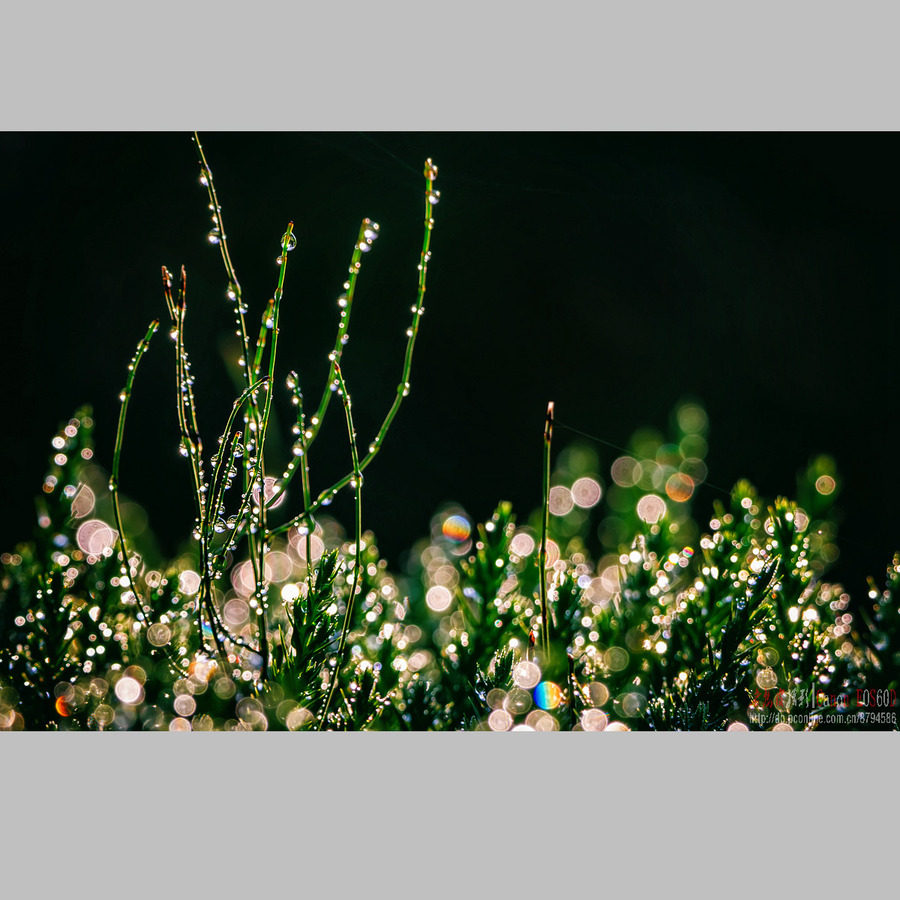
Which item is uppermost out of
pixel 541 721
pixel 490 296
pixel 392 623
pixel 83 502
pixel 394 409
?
pixel 490 296

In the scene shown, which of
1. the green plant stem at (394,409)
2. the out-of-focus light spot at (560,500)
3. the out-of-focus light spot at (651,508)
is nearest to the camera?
the green plant stem at (394,409)

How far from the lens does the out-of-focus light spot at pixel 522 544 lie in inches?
30.0

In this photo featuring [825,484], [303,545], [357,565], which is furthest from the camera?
[303,545]

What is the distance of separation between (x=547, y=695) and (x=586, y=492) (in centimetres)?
26

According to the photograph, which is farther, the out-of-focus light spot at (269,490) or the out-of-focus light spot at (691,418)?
the out-of-focus light spot at (691,418)

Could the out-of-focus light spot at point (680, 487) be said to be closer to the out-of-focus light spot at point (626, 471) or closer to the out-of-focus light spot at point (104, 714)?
the out-of-focus light spot at point (626, 471)

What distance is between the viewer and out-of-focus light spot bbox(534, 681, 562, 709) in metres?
0.71

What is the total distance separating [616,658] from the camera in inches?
27.7

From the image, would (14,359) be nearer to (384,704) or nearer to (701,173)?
(384,704)

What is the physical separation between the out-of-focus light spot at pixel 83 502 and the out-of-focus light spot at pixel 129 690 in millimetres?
168

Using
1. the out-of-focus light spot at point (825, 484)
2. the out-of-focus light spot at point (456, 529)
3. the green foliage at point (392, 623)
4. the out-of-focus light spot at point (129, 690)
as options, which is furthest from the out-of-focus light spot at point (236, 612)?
the out-of-focus light spot at point (825, 484)

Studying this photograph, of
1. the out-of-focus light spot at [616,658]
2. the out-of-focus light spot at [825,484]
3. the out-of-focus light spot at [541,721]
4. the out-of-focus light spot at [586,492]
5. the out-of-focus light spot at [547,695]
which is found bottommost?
the out-of-focus light spot at [541,721]

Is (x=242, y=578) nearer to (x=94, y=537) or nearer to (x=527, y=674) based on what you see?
(x=94, y=537)

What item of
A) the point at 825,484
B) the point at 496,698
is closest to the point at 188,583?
the point at 496,698
